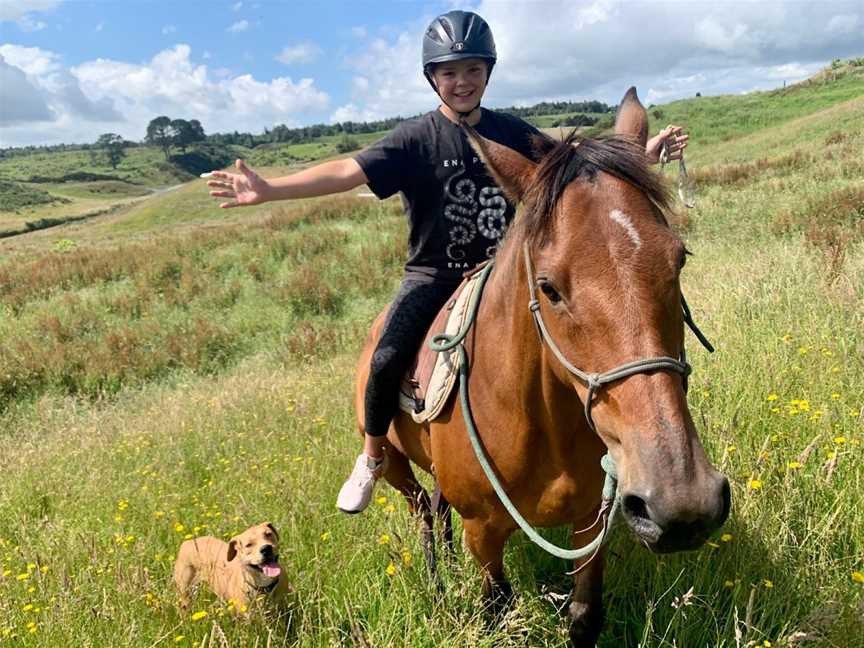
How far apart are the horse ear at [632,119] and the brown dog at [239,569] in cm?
275

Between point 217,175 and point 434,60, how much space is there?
1.41m

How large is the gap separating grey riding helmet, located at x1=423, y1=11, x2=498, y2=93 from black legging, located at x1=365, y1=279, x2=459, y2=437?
1.30 metres

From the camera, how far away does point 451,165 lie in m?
3.17

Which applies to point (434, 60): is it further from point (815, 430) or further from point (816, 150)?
point (816, 150)

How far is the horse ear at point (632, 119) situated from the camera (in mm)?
2422

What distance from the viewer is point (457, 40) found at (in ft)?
10.3

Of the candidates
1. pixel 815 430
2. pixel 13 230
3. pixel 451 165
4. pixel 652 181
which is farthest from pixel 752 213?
pixel 13 230

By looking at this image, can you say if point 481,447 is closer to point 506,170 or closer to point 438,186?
point 506,170

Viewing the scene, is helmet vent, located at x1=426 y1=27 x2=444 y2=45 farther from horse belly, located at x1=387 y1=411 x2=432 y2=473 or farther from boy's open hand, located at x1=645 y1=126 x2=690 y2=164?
horse belly, located at x1=387 y1=411 x2=432 y2=473

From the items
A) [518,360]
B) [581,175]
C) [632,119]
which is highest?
[632,119]

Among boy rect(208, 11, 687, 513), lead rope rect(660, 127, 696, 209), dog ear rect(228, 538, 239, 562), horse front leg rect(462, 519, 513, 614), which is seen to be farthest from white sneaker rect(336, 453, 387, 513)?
lead rope rect(660, 127, 696, 209)

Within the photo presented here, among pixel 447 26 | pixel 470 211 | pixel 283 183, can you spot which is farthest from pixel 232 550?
pixel 447 26

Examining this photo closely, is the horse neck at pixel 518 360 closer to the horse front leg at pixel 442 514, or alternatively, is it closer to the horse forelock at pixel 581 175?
the horse forelock at pixel 581 175

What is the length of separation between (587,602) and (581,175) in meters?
2.00
